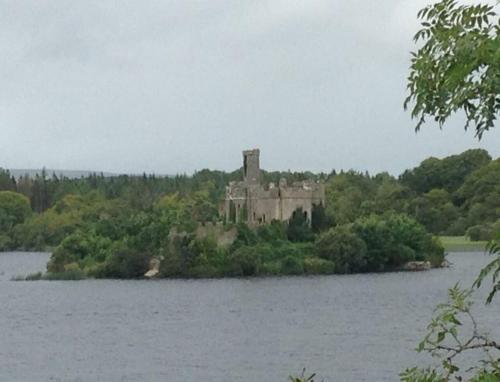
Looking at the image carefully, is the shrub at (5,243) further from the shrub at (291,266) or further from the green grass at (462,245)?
the shrub at (291,266)

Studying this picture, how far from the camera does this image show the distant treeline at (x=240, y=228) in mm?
68062

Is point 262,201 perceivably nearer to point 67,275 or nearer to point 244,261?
point 244,261

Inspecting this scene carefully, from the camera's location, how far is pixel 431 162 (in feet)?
357

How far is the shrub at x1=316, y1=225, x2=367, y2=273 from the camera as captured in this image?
224 feet

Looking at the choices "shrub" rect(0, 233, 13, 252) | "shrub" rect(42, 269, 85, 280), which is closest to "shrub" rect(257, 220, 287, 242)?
"shrub" rect(42, 269, 85, 280)

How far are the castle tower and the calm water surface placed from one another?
9826 millimetres

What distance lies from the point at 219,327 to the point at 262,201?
104ft

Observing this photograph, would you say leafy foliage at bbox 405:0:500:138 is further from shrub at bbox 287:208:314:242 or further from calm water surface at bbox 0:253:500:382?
shrub at bbox 287:208:314:242

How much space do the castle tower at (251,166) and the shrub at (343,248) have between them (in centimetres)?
656

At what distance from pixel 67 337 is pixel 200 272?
93.1ft

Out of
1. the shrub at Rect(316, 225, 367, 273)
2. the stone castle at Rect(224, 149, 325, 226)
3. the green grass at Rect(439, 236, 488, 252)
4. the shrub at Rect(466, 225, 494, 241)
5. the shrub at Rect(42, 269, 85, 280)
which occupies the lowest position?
the shrub at Rect(42, 269, 85, 280)

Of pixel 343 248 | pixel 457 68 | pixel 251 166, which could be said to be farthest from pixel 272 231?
pixel 457 68

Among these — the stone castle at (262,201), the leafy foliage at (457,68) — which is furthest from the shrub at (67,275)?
the leafy foliage at (457,68)

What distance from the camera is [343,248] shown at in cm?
6881
